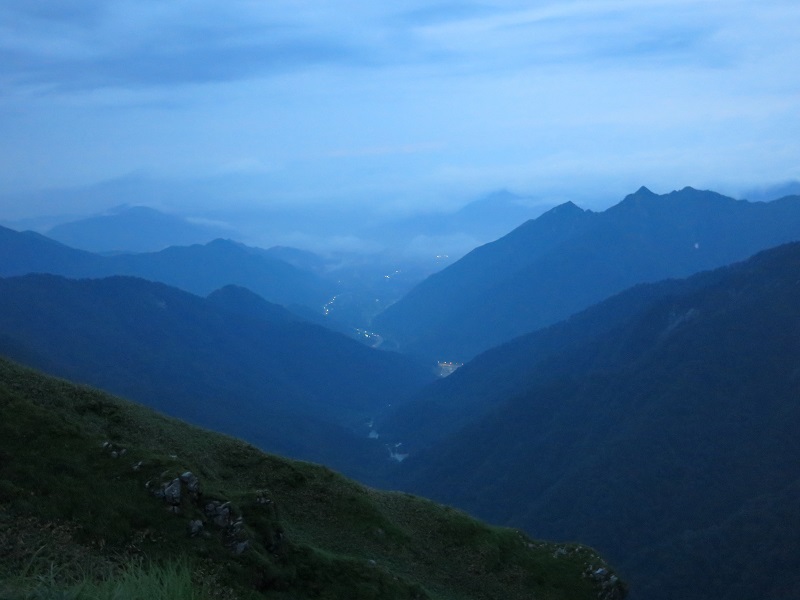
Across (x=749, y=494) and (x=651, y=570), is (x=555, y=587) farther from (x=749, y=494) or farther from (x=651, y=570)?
(x=749, y=494)

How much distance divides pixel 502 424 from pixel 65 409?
147175 millimetres

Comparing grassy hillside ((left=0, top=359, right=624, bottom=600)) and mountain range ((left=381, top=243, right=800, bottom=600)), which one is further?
mountain range ((left=381, top=243, right=800, bottom=600))

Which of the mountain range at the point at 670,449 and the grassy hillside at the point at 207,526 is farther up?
the grassy hillside at the point at 207,526

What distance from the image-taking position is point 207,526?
2239 cm

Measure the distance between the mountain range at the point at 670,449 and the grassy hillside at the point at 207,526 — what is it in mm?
61760

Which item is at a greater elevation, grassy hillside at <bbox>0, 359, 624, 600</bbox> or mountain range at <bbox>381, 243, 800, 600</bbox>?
grassy hillside at <bbox>0, 359, 624, 600</bbox>

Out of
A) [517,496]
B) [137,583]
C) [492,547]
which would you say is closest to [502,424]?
[517,496]

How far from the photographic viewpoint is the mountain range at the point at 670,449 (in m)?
96.9

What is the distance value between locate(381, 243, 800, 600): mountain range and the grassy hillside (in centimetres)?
6176

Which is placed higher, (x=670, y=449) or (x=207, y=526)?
→ (x=207, y=526)

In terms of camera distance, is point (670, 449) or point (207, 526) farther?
point (670, 449)

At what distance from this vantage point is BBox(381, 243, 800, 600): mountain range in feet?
318

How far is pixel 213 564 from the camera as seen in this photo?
20766 millimetres

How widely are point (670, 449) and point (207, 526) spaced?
11968 centimetres
